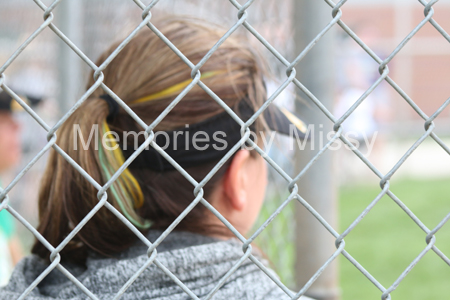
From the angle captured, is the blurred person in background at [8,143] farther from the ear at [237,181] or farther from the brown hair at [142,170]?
the ear at [237,181]

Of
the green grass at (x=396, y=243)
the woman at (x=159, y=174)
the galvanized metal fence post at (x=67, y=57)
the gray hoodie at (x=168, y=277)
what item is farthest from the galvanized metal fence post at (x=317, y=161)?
the green grass at (x=396, y=243)

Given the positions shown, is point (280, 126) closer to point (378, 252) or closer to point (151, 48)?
point (151, 48)

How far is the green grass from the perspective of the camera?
4422mm

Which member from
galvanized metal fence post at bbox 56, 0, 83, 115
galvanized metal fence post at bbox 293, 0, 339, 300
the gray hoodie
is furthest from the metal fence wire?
galvanized metal fence post at bbox 56, 0, 83, 115

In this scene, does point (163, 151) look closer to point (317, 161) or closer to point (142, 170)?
point (142, 170)

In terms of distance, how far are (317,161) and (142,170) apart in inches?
30.9

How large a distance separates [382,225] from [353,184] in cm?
263

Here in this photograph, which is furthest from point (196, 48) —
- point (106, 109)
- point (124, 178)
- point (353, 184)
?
point (353, 184)

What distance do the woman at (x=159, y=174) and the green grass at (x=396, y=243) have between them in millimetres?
3258

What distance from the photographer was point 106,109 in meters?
1.26

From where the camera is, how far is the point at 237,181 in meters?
1.35

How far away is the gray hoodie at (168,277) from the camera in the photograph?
111 cm

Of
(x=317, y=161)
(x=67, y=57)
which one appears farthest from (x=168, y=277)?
(x=67, y=57)

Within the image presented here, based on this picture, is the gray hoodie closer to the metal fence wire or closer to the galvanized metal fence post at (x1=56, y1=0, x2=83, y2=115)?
the metal fence wire
